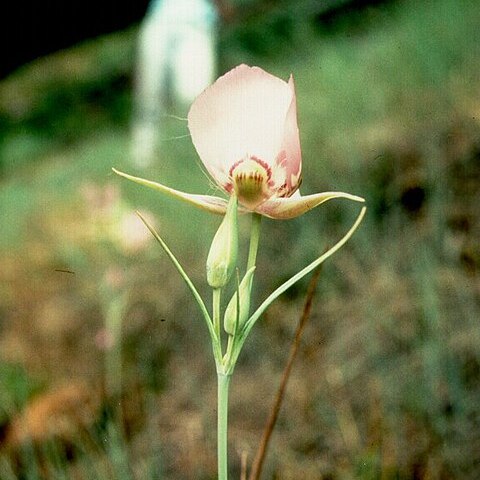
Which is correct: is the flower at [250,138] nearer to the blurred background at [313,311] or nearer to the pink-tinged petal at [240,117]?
the pink-tinged petal at [240,117]

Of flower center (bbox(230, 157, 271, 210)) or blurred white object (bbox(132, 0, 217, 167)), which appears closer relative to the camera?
flower center (bbox(230, 157, 271, 210))

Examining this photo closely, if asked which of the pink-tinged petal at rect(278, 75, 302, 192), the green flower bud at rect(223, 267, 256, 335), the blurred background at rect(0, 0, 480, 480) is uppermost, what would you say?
the pink-tinged petal at rect(278, 75, 302, 192)

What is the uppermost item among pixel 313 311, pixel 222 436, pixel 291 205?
pixel 291 205

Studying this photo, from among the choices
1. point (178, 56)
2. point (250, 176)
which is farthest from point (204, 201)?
point (178, 56)

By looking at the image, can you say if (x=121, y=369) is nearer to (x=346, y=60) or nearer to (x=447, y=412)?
(x=447, y=412)

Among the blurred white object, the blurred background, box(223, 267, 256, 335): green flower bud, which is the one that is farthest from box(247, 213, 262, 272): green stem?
the blurred white object

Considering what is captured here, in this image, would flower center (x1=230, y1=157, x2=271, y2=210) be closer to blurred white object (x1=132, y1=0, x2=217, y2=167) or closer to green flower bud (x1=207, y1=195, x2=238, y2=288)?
green flower bud (x1=207, y1=195, x2=238, y2=288)

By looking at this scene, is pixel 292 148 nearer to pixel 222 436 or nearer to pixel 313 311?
pixel 222 436

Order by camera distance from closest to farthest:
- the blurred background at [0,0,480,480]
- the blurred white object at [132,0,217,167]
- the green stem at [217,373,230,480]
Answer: the green stem at [217,373,230,480] < the blurred background at [0,0,480,480] < the blurred white object at [132,0,217,167]
